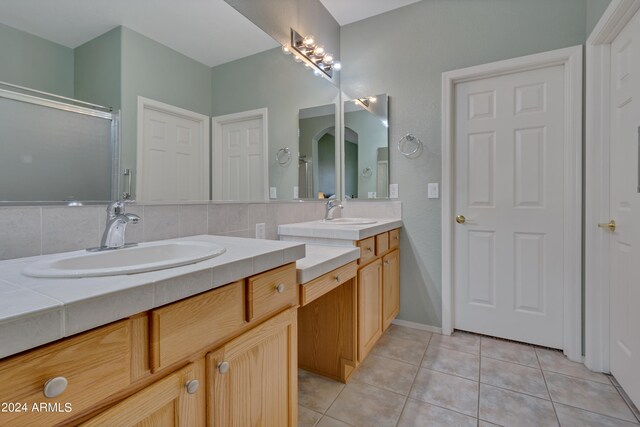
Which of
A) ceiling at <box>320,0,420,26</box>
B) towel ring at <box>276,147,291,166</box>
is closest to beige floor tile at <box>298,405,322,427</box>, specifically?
towel ring at <box>276,147,291,166</box>

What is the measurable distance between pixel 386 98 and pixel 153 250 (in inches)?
81.3

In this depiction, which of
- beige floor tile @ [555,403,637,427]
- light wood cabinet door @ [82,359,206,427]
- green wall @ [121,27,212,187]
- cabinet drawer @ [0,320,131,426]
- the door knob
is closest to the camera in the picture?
cabinet drawer @ [0,320,131,426]

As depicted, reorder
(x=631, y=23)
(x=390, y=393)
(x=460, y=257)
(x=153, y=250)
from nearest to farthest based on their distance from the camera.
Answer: (x=153, y=250)
(x=631, y=23)
(x=390, y=393)
(x=460, y=257)

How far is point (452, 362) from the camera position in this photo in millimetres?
1882

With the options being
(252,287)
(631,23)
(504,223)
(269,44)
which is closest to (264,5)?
(269,44)

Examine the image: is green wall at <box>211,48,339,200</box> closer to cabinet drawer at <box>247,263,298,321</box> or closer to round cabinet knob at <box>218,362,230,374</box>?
cabinet drawer at <box>247,263,298,321</box>

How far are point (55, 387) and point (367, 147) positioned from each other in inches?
92.4

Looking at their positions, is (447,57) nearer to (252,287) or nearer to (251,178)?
(251,178)

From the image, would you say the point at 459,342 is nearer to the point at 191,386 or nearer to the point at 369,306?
the point at 369,306

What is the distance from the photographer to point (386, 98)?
243 centimetres

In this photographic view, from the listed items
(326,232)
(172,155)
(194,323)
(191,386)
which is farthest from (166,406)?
(326,232)

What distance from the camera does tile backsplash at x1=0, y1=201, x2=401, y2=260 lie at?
0.86 metres

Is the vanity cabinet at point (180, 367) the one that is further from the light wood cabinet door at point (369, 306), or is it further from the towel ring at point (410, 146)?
the towel ring at point (410, 146)

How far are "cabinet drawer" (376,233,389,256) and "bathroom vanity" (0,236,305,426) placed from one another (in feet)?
3.39
